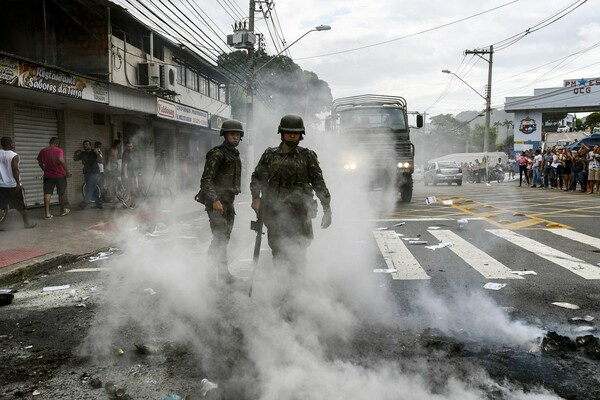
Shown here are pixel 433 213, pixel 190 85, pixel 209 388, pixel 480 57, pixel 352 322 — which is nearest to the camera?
pixel 209 388

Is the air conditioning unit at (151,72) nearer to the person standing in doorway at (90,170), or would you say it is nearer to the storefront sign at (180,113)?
the storefront sign at (180,113)

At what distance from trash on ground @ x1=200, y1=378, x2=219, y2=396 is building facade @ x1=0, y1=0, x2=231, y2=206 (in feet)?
25.4

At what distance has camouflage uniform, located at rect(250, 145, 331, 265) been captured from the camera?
390cm

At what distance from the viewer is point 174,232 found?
8070 millimetres

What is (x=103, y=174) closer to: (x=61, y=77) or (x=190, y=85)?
(x=61, y=77)

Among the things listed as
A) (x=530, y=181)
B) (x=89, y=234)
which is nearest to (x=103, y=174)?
(x=89, y=234)

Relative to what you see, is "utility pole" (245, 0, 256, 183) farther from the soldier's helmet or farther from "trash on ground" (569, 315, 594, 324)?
"trash on ground" (569, 315, 594, 324)

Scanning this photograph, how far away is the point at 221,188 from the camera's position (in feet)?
15.3

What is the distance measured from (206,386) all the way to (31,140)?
10.8m

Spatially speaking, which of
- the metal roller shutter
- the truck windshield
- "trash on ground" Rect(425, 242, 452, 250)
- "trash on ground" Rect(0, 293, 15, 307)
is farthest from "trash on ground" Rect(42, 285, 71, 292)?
the truck windshield

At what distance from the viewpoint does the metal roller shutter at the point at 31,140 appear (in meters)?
10.8

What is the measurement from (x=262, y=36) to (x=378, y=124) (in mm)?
8347

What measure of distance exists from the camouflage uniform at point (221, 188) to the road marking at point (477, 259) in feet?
8.78

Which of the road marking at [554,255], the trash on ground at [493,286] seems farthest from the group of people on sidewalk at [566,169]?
the trash on ground at [493,286]
